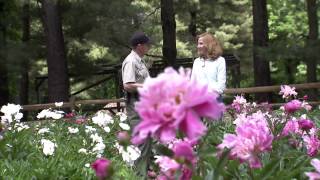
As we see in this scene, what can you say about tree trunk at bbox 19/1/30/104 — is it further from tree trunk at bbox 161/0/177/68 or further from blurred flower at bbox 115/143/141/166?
blurred flower at bbox 115/143/141/166

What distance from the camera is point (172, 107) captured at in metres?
1.22

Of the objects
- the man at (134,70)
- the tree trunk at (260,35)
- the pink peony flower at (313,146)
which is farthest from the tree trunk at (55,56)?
the pink peony flower at (313,146)

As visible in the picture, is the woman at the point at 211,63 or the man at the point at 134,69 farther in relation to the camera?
the woman at the point at 211,63

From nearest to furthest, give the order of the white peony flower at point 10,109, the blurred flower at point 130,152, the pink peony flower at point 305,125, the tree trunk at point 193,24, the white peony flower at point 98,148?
the blurred flower at point 130,152
the pink peony flower at point 305,125
the white peony flower at point 98,148
the white peony flower at point 10,109
the tree trunk at point 193,24

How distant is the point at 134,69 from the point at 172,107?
4.01 metres

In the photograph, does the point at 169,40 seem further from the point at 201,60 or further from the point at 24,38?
the point at 201,60

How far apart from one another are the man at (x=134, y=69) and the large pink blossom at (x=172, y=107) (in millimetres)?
3846

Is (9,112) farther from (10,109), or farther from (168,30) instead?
Result: (168,30)

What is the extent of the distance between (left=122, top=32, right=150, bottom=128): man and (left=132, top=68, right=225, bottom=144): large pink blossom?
3.85m

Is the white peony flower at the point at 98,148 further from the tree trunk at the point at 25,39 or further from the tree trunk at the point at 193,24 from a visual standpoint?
the tree trunk at the point at 193,24

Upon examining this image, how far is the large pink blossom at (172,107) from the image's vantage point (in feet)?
3.99

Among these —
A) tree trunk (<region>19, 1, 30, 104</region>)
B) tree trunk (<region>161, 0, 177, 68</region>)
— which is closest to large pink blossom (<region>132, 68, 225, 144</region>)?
tree trunk (<region>19, 1, 30, 104</region>)

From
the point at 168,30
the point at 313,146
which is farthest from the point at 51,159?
the point at 168,30

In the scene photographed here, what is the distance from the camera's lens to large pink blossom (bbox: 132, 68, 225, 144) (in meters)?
1.22
